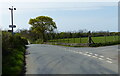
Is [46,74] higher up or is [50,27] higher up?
[50,27]

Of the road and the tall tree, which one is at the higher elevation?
the tall tree

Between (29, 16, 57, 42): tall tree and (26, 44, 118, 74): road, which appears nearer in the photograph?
(26, 44, 118, 74): road

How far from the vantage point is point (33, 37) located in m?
66.4

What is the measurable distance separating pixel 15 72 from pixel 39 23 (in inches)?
1859

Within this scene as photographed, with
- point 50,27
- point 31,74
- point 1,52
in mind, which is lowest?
point 31,74

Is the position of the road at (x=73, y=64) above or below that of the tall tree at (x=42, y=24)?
below

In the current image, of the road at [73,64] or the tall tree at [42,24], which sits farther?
the tall tree at [42,24]

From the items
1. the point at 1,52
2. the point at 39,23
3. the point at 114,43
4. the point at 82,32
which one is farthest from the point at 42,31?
the point at 1,52

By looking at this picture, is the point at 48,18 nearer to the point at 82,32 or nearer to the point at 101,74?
the point at 82,32

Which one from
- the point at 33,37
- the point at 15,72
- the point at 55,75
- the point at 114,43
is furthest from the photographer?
the point at 33,37

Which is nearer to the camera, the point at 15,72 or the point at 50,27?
the point at 15,72

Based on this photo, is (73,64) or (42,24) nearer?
(73,64)

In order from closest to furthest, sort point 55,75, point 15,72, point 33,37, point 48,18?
1. point 15,72
2. point 55,75
3. point 48,18
4. point 33,37

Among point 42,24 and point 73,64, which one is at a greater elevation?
point 42,24
